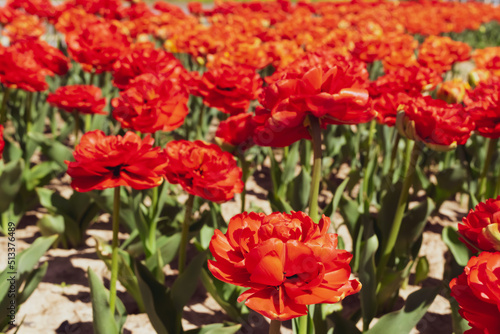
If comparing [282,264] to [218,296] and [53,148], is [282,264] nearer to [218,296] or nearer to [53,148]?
[218,296]

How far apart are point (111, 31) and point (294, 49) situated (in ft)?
4.86

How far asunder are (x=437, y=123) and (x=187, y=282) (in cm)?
99

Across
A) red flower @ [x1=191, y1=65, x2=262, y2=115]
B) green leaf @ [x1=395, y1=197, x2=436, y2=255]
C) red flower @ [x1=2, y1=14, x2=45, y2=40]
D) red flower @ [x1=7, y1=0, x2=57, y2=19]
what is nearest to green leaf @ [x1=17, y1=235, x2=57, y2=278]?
red flower @ [x1=191, y1=65, x2=262, y2=115]

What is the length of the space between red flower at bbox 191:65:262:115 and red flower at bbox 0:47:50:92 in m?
0.93

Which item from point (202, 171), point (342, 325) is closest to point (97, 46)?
point (202, 171)

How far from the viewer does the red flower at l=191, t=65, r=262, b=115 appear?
227 centimetres

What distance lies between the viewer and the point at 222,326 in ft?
5.42

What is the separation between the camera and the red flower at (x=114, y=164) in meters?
1.43

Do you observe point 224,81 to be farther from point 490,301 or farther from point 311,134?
point 490,301

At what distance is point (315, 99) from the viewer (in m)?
1.25

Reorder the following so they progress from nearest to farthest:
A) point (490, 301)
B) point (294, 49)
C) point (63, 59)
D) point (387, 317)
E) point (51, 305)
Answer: point (490, 301) < point (387, 317) < point (51, 305) < point (63, 59) < point (294, 49)

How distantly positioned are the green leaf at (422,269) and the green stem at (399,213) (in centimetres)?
35

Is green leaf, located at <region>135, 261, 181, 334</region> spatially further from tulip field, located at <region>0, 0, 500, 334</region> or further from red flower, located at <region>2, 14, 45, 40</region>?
red flower, located at <region>2, 14, 45, 40</region>

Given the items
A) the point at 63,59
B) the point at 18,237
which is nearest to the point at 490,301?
the point at 18,237
